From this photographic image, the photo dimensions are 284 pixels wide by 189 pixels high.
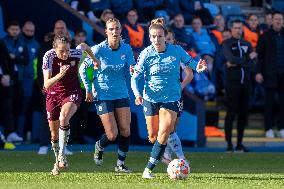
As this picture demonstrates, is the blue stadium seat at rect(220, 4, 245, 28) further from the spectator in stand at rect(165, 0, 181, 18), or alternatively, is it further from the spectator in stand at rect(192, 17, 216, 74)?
the spectator in stand at rect(192, 17, 216, 74)

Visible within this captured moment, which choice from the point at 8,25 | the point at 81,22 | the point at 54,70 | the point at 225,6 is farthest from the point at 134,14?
the point at 54,70

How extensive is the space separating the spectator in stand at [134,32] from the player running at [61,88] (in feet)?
21.7

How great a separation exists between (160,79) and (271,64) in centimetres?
816

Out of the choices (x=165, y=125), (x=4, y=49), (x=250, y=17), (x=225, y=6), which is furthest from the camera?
(x=225, y=6)

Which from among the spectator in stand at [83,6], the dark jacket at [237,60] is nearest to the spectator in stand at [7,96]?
the spectator in stand at [83,6]

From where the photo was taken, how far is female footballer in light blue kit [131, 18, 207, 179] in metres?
15.6

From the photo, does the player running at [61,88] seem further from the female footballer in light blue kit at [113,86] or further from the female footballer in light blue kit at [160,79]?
the female footballer in light blue kit at [160,79]

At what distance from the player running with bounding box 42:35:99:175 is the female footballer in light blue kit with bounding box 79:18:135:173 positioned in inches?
10.1

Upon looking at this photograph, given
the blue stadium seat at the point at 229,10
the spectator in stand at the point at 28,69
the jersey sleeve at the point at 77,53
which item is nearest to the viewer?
the jersey sleeve at the point at 77,53

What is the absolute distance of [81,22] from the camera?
2330cm

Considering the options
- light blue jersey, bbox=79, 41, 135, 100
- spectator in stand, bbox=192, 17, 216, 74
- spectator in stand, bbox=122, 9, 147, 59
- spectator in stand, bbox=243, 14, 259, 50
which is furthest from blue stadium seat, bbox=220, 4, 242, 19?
light blue jersey, bbox=79, 41, 135, 100

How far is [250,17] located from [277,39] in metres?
2.83

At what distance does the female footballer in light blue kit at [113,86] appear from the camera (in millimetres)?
16953

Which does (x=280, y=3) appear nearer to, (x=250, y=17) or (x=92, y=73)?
(x=250, y=17)
